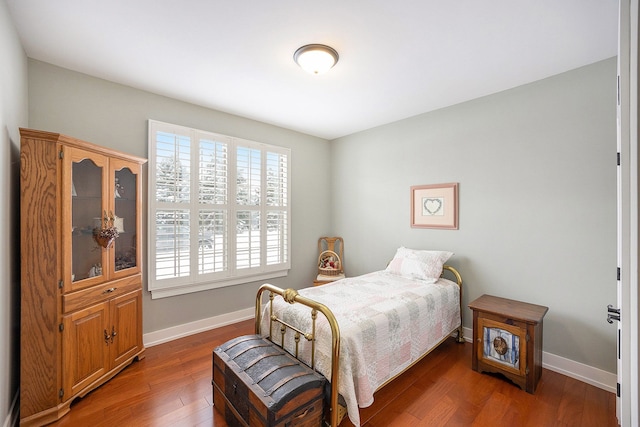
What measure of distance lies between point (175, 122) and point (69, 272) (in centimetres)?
186

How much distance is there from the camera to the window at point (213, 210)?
119 inches

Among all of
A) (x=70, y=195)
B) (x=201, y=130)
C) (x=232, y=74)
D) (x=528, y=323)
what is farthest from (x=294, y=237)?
(x=528, y=323)

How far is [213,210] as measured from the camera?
11.1ft

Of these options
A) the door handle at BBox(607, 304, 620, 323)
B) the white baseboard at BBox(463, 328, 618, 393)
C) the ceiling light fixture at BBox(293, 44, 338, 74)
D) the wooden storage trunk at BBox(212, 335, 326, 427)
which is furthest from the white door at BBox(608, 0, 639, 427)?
the ceiling light fixture at BBox(293, 44, 338, 74)

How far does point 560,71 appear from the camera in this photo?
97.9 inches

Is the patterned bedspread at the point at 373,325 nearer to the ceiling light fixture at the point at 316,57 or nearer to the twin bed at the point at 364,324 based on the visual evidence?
the twin bed at the point at 364,324

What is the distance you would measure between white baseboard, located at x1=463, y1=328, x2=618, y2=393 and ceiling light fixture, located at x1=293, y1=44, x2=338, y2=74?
3295mm

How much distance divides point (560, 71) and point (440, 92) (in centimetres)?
99

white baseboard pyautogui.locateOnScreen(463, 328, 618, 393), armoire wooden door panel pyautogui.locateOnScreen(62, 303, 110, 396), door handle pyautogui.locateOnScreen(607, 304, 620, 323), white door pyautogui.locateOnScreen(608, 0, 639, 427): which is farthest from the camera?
white baseboard pyautogui.locateOnScreen(463, 328, 618, 393)

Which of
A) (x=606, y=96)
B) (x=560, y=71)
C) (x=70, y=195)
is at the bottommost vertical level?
(x=70, y=195)

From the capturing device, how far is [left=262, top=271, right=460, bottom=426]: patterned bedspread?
1778 mm

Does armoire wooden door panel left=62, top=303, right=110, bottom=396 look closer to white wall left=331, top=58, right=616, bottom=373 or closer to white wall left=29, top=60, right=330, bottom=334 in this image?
white wall left=29, top=60, right=330, bottom=334

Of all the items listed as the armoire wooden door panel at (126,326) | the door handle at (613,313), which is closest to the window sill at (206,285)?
the armoire wooden door panel at (126,326)

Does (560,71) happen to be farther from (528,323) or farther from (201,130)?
(201,130)
